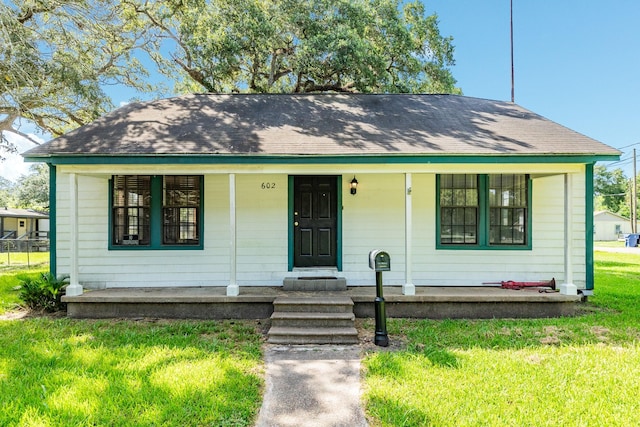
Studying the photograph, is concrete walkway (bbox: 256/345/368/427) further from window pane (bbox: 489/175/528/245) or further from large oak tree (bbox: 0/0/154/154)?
large oak tree (bbox: 0/0/154/154)

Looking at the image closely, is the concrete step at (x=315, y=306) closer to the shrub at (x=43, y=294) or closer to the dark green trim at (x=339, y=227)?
the dark green trim at (x=339, y=227)

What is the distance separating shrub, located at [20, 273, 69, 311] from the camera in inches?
235

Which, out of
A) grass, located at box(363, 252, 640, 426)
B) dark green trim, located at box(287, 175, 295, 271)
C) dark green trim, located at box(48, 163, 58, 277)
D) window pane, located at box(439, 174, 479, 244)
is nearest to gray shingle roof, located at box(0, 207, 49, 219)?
dark green trim, located at box(48, 163, 58, 277)

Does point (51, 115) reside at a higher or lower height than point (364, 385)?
higher

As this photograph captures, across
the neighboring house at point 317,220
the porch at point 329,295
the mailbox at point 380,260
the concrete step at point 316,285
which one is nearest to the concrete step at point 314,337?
the porch at point 329,295

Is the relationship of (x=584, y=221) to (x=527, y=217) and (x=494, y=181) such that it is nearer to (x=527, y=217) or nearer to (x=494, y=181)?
(x=527, y=217)

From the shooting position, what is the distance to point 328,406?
316 centimetres

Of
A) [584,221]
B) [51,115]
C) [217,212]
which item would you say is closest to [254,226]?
[217,212]

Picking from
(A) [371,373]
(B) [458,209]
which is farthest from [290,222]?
(A) [371,373]

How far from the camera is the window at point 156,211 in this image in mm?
6438

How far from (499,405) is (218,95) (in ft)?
27.3

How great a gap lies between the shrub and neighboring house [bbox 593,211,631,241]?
53.8 meters

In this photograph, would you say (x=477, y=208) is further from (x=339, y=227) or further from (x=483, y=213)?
(x=339, y=227)

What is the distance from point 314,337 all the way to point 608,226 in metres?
53.1
